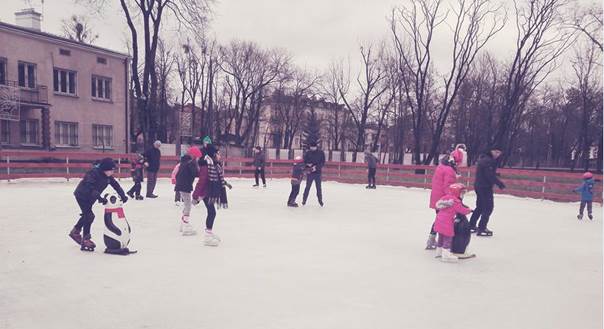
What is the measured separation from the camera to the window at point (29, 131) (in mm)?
23986

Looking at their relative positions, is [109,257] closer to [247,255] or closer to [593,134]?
[247,255]

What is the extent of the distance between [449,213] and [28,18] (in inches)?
1192

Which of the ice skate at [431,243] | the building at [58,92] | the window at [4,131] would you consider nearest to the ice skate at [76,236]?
the ice skate at [431,243]

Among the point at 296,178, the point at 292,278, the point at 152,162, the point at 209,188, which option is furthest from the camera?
the point at 152,162

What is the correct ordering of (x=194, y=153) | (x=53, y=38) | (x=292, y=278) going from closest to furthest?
(x=292, y=278) → (x=194, y=153) → (x=53, y=38)

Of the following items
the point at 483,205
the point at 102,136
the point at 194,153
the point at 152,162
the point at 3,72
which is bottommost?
the point at 483,205

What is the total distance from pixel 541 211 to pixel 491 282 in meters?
8.41

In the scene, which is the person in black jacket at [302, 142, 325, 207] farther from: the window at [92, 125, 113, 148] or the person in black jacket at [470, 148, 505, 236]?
the window at [92, 125, 113, 148]

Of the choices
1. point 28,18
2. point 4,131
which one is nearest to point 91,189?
point 4,131

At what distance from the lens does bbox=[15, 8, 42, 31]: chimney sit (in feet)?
85.9

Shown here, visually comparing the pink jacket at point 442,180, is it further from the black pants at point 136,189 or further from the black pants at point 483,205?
the black pants at point 136,189

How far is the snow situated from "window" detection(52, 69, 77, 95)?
1985cm

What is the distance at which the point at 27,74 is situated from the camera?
24.1 metres

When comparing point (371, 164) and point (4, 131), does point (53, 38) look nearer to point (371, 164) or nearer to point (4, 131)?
point (4, 131)
